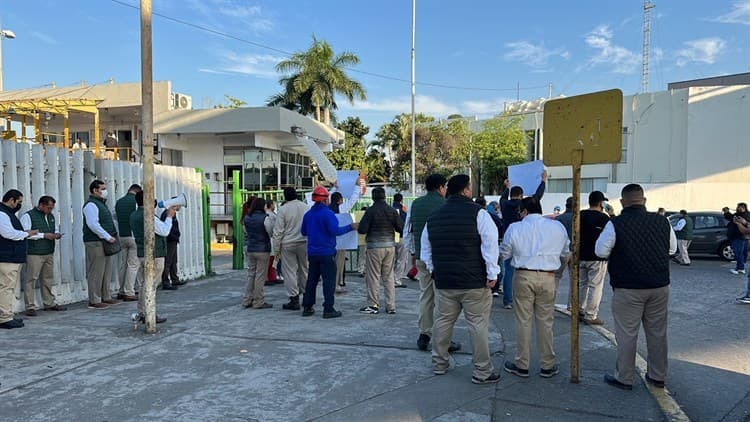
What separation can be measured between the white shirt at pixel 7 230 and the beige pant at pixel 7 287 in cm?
37

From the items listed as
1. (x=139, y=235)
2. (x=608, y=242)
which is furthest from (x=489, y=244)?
(x=139, y=235)

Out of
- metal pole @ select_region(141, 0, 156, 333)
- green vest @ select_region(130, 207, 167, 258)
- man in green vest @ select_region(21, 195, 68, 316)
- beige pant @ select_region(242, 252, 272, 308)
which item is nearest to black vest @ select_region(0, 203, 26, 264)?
man in green vest @ select_region(21, 195, 68, 316)

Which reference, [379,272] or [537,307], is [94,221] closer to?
[379,272]

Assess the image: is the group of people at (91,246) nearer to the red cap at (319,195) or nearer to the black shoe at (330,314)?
the red cap at (319,195)

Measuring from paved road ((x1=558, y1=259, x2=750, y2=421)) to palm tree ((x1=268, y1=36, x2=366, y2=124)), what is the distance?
88.4 feet

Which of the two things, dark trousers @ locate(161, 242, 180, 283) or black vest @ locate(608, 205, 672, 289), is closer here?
black vest @ locate(608, 205, 672, 289)

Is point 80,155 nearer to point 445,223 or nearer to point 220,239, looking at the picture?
point 445,223

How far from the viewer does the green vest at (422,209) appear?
20.6 feet

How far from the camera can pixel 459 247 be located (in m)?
4.86

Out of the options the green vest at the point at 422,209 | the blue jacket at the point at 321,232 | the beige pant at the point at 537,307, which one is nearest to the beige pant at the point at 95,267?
the blue jacket at the point at 321,232

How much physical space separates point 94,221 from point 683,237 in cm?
1445

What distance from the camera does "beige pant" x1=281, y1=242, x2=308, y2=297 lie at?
804 centimetres

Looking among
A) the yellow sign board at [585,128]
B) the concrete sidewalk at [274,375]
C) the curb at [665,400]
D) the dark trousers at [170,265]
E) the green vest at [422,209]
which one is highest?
the yellow sign board at [585,128]

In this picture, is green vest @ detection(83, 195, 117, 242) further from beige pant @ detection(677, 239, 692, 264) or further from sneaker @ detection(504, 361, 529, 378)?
beige pant @ detection(677, 239, 692, 264)
